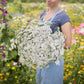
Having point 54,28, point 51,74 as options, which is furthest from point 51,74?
point 54,28

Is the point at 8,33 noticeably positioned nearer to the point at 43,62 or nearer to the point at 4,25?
the point at 4,25

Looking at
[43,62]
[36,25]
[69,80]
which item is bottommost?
[69,80]

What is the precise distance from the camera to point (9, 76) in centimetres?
263

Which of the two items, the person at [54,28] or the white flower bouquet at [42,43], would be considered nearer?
the white flower bouquet at [42,43]

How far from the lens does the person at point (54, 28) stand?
1.47 meters

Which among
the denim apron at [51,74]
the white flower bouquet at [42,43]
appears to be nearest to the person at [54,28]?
the denim apron at [51,74]

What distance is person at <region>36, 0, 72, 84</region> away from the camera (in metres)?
1.47

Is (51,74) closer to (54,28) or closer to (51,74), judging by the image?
(51,74)

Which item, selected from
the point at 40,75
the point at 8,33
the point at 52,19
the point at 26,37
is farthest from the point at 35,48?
the point at 8,33

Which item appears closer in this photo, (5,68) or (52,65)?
(52,65)

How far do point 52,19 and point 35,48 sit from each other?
461 mm

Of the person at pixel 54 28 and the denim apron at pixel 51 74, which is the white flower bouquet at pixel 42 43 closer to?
the person at pixel 54 28

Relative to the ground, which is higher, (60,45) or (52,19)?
(52,19)

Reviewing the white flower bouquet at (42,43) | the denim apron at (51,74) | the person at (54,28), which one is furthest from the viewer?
the denim apron at (51,74)
